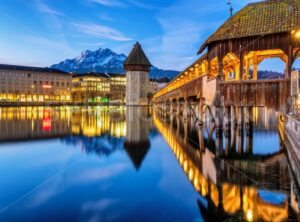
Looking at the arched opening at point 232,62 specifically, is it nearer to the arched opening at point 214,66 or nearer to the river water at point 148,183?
the arched opening at point 214,66

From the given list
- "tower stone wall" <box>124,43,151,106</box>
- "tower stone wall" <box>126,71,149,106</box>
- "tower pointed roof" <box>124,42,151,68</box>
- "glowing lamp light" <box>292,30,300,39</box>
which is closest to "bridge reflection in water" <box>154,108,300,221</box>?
"glowing lamp light" <box>292,30,300,39</box>

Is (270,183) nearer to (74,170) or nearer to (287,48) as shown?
(74,170)

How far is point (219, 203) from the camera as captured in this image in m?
7.61

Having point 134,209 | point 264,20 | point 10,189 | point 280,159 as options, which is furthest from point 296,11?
point 10,189

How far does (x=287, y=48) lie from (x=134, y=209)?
48.5 ft

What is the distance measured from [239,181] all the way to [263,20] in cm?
1323

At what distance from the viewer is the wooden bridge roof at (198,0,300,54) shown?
17875 mm

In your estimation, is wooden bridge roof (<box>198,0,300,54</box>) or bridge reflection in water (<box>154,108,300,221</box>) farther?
wooden bridge roof (<box>198,0,300,54</box>)

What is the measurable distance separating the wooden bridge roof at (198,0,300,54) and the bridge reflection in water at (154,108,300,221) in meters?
7.06

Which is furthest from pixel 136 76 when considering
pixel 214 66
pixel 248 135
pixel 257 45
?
pixel 257 45

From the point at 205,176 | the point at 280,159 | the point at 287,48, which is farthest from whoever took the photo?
the point at 287,48

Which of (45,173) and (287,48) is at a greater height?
(287,48)

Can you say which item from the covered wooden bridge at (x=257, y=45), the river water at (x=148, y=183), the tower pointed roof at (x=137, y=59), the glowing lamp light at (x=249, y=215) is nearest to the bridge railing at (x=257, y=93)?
the covered wooden bridge at (x=257, y=45)

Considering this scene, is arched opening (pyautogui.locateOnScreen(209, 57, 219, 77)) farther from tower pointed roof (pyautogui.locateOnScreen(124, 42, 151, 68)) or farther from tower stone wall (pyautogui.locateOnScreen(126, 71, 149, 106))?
tower pointed roof (pyautogui.locateOnScreen(124, 42, 151, 68))
